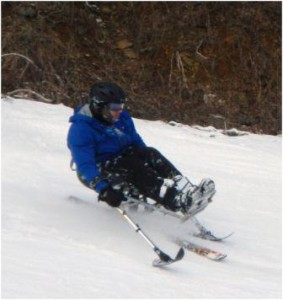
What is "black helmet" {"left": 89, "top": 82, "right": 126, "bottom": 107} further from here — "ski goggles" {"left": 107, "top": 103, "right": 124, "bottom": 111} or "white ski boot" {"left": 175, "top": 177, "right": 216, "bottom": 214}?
"white ski boot" {"left": 175, "top": 177, "right": 216, "bottom": 214}

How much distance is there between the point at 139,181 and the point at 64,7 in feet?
30.2

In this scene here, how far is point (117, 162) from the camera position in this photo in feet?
18.4

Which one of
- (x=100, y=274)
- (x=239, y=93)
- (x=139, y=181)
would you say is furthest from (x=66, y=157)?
(x=239, y=93)

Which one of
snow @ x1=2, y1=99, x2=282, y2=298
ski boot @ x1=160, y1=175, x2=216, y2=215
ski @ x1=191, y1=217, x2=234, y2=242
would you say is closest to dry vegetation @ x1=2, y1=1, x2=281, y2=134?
snow @ x1=2, y1=99, x2=282, y2=298

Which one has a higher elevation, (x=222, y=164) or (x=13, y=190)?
(x=13, y=190)

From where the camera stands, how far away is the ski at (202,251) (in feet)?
17.4

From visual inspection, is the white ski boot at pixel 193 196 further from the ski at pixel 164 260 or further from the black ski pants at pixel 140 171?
the ski at pixel 164 260

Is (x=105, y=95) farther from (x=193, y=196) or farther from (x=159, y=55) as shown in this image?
(x=159, y=55)

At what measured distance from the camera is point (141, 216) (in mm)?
6051

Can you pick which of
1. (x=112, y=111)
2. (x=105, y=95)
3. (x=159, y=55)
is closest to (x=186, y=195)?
(x=112, y=111)

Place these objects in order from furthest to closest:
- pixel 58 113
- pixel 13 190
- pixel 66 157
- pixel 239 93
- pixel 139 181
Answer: pixel 239 93 < pixel 58 113 < pixel 66 157 < pixel 13 190 < pixel 139 181

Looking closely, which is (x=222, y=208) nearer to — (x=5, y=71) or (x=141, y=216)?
(x=141, y=216)

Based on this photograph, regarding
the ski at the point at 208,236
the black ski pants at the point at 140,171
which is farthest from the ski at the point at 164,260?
the ski at the point at 208,236

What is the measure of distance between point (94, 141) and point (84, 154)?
21 cm
